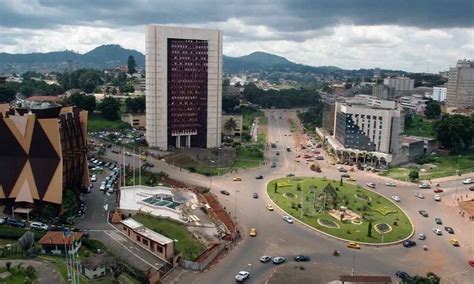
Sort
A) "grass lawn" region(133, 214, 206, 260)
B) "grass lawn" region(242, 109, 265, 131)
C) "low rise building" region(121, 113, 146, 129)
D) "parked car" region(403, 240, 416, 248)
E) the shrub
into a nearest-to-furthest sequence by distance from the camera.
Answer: the shrub, "grass lawn" region(133, 214, 206, 260), "parked car" region(403, 240, 416, 248), "low rise building" region(121, 113, 146, 129), "grass lawn" region(242, 109, 265, 131)

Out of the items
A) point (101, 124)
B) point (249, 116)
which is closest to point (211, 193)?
point (101, 124)

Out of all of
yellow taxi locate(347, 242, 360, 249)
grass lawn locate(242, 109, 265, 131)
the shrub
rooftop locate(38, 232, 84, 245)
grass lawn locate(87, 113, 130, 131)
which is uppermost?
grass lawn locate(87, 113, 130, 131)

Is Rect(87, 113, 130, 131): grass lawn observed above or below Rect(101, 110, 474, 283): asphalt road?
above

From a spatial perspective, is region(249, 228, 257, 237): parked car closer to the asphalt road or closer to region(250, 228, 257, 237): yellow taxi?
region(250, 228, 257, 237): yellow taxi

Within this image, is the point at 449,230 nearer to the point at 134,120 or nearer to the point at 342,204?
the point at 342,204

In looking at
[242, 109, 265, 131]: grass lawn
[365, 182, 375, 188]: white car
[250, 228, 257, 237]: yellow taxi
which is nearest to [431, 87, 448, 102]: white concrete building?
[242, 109, 265, 131]: grass lawn

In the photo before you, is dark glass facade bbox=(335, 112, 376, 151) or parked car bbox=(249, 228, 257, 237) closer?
parked car bbox=(249, 228, 257, 237)
